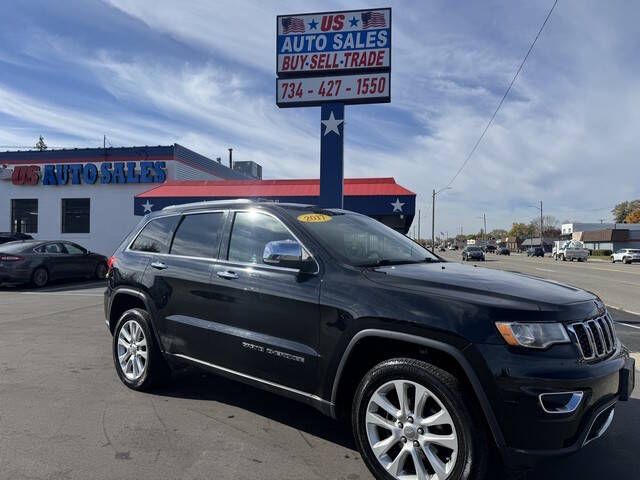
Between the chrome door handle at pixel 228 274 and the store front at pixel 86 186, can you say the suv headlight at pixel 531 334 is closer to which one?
the chrome door handle at pixel 228 274

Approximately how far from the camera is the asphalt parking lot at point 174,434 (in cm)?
344

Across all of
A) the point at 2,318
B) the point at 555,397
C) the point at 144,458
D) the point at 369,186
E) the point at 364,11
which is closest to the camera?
the point at 555,397

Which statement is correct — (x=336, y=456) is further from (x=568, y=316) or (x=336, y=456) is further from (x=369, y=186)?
(x=369, y=186)

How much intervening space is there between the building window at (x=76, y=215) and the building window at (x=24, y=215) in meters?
1.78

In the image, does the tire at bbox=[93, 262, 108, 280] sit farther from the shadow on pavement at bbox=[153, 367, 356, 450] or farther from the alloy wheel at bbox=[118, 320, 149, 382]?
the alloy wheel at bbox=[118, 320, 149, 382]

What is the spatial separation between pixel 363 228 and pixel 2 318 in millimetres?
7894

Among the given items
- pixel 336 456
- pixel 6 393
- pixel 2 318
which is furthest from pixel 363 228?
pixel 2 318

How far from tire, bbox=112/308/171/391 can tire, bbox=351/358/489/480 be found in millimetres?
2434

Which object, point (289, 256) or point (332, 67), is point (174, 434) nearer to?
point (289, 256)

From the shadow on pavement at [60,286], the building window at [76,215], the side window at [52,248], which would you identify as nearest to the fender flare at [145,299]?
the shadow on pavement at [60,286]

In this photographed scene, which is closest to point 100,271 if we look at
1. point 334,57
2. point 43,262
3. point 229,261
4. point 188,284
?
point 43,262

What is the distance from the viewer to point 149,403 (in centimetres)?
472

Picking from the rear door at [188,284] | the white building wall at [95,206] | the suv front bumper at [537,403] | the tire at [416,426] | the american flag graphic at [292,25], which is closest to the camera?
the suv front bumper at [537,403]

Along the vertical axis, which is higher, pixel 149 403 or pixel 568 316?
Result: pixel 568 316
